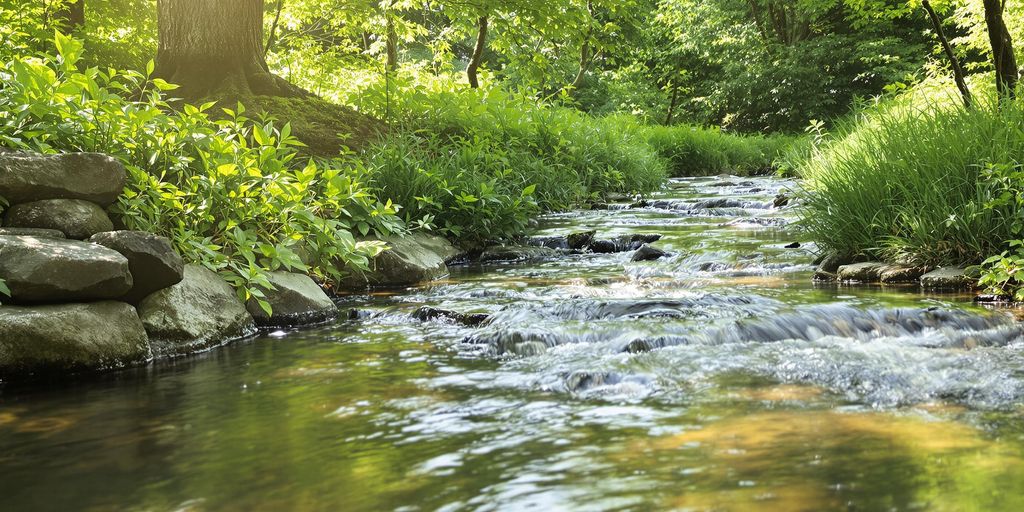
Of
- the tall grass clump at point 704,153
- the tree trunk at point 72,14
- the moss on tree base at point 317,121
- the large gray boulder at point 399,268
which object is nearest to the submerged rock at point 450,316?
the large gray boulder at point 399,268

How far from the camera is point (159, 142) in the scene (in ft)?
13.9

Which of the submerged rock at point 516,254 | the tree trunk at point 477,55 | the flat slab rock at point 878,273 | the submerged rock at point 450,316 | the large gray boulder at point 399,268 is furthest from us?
the tree trunk at point 477,55

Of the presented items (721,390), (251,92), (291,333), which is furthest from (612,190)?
(721,390)

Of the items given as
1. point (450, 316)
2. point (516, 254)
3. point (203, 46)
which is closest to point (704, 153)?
point (516, 254)

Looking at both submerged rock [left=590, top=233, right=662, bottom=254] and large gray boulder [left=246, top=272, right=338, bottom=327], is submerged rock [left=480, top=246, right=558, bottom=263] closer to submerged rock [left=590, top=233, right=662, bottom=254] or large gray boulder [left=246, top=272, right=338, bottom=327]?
submerged rock [left=590, top=233, right=662, bottom=254]

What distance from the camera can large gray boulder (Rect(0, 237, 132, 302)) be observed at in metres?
3.20

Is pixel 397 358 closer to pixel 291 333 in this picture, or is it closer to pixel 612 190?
pixel 291 333

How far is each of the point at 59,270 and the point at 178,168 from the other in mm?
1118

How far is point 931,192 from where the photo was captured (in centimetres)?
471

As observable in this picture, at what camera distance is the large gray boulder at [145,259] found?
357 cm

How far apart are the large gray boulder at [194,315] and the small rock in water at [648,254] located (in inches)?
130

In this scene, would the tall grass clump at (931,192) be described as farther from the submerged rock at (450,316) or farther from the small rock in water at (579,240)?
the submerged rock at (450,316)

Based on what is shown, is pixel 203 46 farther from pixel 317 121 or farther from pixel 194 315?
pixel 194 315

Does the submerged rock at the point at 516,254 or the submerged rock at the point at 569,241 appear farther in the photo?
the submerged rock at the point at 569,241
